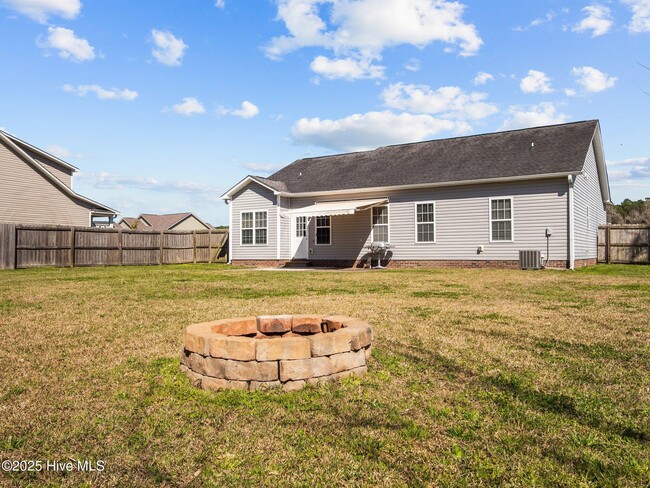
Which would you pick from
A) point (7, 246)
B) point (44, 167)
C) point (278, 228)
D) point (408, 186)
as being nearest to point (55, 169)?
point (44, 167)

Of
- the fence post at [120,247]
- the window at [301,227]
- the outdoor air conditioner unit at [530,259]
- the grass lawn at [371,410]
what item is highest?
the window at [301,227]

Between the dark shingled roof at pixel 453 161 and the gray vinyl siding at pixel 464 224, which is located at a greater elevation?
the dark shingled roof at pixel 453 161

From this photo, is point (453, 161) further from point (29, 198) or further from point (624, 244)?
point (29, 198)

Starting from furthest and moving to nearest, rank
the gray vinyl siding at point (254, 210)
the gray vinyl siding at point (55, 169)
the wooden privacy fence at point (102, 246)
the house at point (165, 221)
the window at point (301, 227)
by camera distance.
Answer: the house at point (165, 221), the gray vinyl siding at point (55, 169), the window at point (301, 227), the gray vinyl siding at point (254, 210), the wooden privacy fence at point (102, 246)

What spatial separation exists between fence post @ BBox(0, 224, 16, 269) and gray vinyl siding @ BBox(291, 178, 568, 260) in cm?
1204

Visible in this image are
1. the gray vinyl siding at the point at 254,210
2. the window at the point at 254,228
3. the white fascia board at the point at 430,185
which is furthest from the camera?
the window at the point at 254,228

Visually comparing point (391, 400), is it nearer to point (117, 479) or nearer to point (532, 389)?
point (532, 389)

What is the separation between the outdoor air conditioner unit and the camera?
55.7 feet

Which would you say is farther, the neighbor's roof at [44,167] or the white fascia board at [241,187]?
the neighbor's roof at [44,167]

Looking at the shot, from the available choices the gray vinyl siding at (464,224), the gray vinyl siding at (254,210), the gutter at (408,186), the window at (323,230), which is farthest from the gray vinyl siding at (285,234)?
the window at (323,230)

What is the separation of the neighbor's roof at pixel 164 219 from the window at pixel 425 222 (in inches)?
1612

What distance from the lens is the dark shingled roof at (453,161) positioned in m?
17.8

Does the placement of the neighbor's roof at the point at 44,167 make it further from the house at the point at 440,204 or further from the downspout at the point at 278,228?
the downspout at the point at 278,228

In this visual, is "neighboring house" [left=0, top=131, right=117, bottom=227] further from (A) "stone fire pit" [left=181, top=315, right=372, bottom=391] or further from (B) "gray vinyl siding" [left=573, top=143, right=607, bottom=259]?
(B) "gray vinyl siding" [left=573, top=143, right=607, bottom=259]
